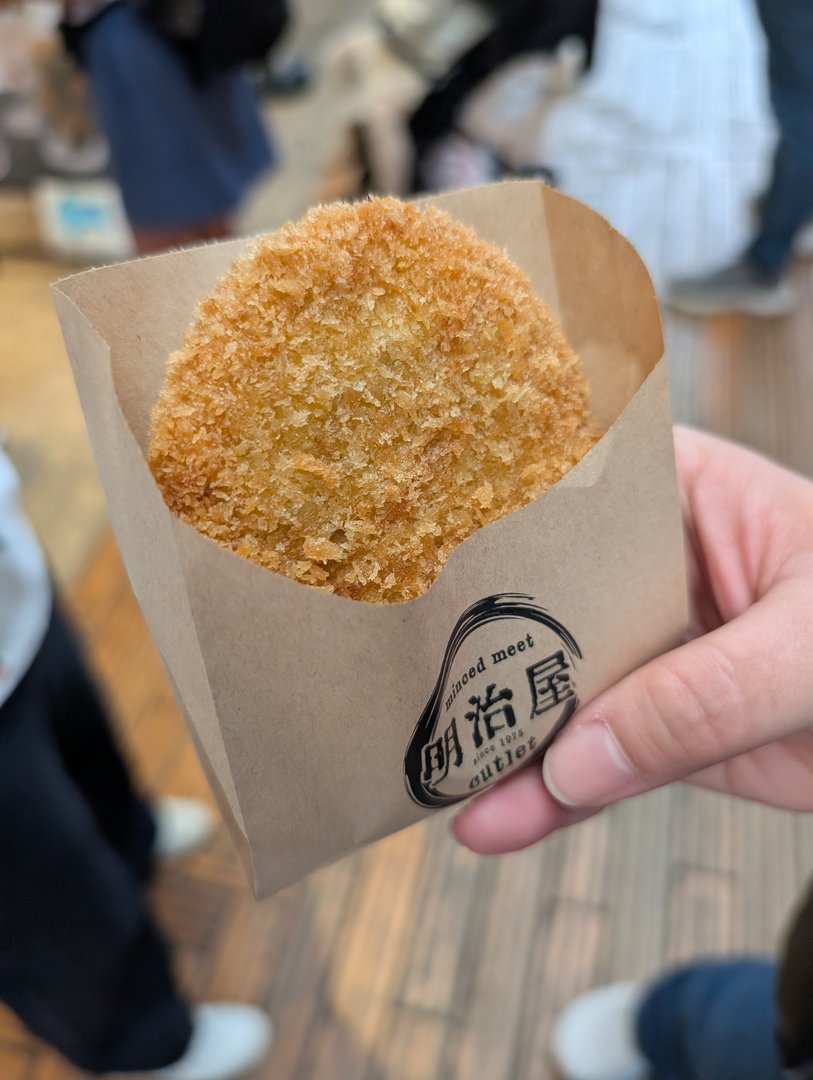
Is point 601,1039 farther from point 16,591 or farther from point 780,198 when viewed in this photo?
point 780,198

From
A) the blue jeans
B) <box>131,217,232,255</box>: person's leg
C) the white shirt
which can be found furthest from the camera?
<box>131,217,232,255</box>: person's leg

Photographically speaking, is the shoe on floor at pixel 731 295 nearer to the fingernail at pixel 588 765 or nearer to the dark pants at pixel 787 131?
the dark pants at pixel 787 131

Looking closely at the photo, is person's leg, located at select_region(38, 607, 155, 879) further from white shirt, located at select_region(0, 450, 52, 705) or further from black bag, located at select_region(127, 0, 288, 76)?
black bag, located at select_region(127, 0, 288, 76)

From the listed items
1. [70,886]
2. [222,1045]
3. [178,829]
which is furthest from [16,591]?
[222,1045]

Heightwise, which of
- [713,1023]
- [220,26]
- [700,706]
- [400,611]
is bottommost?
[713,1023]

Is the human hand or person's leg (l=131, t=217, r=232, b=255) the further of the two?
person's leg (l=131, t=217, r=232, b=255)

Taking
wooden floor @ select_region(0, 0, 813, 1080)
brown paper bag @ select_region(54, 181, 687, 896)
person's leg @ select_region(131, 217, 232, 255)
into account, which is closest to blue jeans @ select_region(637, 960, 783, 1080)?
wooden floor @ select_region(0, 0, 813, 1080)

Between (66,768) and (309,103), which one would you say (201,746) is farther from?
(309,103)
